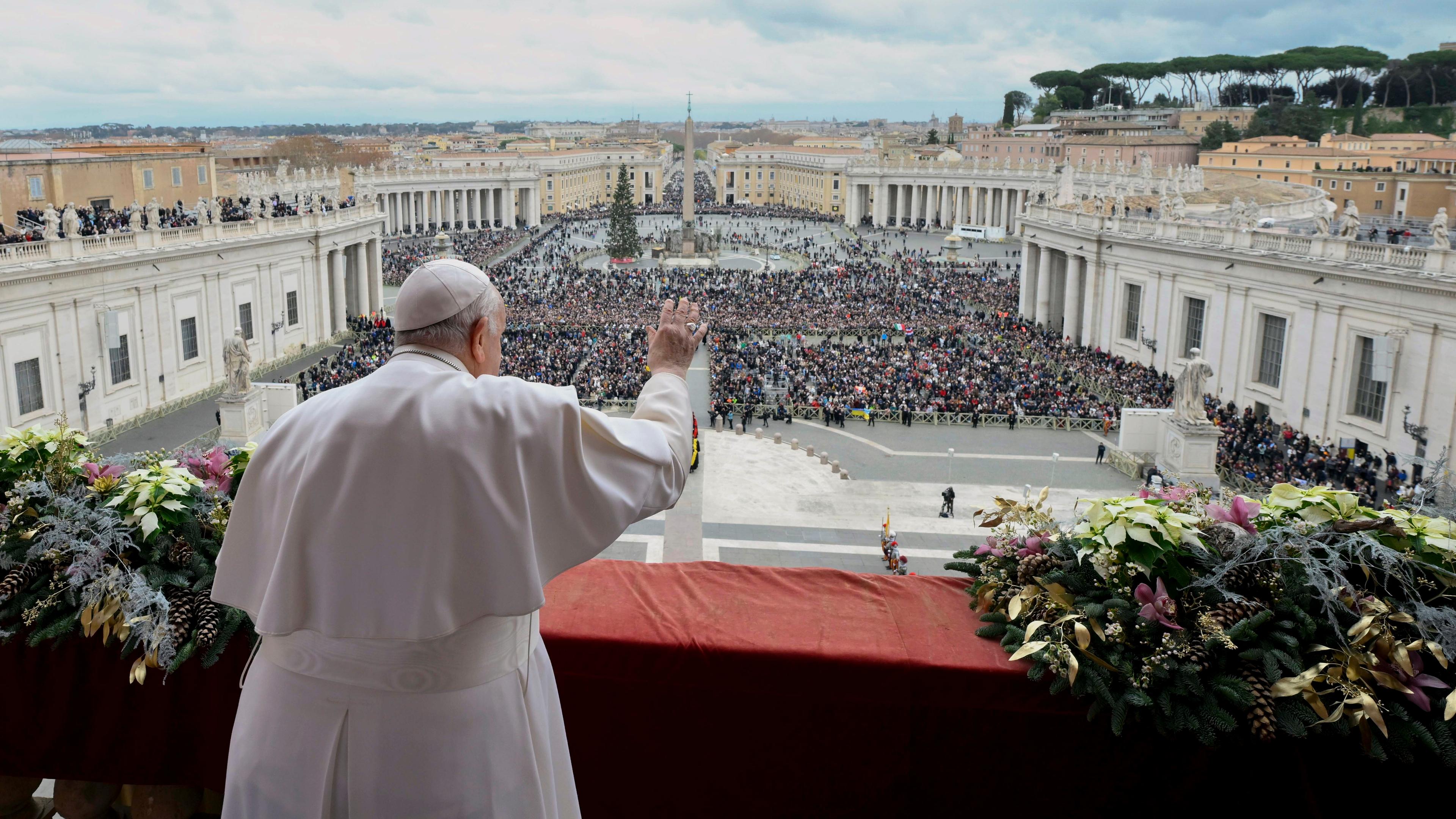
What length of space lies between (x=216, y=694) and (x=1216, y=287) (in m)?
32.1

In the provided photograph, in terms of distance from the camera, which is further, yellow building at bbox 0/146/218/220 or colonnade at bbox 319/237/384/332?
colonnade at bbox 319/237/384/332

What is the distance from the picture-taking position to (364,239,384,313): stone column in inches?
1777

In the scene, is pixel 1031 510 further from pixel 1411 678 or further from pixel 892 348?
pixel 892 348

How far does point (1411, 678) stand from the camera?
334 cm

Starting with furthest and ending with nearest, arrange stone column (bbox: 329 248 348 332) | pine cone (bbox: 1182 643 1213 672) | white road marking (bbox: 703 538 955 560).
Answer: stone column (bbox: 329 248 348 332) → white road marking (bbox: 703 538 955 560) → pine cone (bbox: 1182 643 1213 672)

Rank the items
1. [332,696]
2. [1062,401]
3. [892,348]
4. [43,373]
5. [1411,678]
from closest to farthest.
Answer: [332,696]
[1411,678]
[43,373]
[1062,401]
[892,348]

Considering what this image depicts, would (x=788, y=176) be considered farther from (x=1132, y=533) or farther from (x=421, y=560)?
(x=421, y=560)

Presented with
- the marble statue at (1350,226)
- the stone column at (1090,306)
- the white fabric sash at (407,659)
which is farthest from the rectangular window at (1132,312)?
the white fabric sash at (407,659)

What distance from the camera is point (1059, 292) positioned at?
1730 inches

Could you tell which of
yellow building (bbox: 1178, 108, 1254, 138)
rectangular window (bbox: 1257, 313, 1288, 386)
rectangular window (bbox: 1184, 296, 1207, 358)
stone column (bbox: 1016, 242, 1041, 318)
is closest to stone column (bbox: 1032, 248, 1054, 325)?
stone column (bbox: 1016, 242, 1041, 318)

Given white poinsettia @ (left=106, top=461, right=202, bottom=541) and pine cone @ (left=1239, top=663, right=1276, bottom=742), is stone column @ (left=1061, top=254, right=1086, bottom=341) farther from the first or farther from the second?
white poinsettia @ (left=106, top=461, right=202, bottom=541)

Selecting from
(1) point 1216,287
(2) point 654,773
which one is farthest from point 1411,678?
(1) point 1216,287

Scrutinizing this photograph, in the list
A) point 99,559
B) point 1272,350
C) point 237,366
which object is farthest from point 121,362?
point 1272,350

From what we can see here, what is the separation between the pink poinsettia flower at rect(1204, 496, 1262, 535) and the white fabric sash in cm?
276
